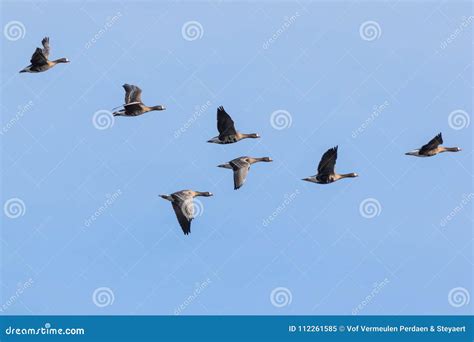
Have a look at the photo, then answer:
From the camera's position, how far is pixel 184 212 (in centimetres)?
6562

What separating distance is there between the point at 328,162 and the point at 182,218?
280 inches

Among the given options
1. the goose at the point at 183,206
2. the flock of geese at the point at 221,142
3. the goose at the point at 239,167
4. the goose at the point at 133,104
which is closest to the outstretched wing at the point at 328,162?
the flock of geese at the point at 221,142

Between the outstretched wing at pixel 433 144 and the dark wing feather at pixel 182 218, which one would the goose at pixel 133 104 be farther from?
the outstretched wing at pixel 433 144

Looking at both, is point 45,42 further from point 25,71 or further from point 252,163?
point 252,163

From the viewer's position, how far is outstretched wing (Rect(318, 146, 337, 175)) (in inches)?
2650

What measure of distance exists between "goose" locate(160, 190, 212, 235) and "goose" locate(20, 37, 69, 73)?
28.9 ft

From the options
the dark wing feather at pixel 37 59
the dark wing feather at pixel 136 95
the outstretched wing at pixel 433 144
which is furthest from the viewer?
the dark wing feather at pixel 136 95

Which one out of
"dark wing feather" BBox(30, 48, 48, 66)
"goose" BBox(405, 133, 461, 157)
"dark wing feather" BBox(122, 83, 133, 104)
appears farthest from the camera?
"dark wing feather" BBox(122, 83, 133, 104)

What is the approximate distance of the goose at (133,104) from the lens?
69812 millimetres

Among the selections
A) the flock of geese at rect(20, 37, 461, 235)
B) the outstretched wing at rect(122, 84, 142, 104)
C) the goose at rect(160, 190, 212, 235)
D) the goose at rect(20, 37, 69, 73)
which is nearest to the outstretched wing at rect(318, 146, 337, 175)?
the flock of geese at rect(20, 37, 461, 235)

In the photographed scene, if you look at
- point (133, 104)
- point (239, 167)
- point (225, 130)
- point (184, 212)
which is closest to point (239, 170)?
point (239, 167)

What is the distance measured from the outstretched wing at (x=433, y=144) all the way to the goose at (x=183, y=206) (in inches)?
422

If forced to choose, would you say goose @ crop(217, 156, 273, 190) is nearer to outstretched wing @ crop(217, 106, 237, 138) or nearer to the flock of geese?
the flock of geese

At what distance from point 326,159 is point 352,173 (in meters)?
4.22
